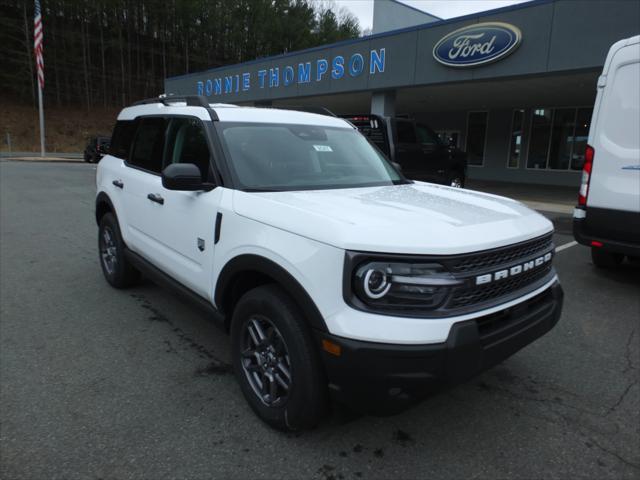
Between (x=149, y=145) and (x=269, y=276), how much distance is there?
229 cm

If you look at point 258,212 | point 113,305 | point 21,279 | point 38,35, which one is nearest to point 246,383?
point 258,212

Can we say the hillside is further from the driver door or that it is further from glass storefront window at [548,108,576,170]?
the driver door

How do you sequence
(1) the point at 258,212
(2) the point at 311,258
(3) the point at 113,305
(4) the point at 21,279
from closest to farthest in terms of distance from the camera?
(2) the point at 311,258 → (1) the point at 258,212 → (3) the point at 113,305 → (4) the point at 21,279

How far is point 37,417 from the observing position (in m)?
2.74

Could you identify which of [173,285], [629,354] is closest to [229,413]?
[173,285]

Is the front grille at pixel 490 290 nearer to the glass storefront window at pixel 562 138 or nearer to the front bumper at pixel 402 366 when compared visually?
the front bumper at pixel 402 366

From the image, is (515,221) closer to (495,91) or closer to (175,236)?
(175,236)

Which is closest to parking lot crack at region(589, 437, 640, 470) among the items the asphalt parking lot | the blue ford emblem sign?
the asphalt parking lot

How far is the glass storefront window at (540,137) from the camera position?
18.7 m

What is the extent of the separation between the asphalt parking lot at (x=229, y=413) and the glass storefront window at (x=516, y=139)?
16449mm

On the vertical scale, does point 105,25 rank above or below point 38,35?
above

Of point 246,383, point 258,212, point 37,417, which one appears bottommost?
point 37,417

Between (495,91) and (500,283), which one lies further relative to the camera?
(495,91)

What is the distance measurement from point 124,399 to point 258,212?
1.49 meters
